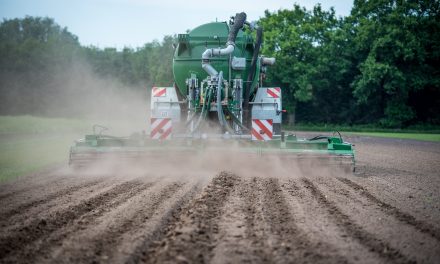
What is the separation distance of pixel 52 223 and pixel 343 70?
37.6 meters

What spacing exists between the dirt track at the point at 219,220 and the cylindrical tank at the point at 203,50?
114 inches

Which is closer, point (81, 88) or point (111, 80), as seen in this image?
point (81, 88)

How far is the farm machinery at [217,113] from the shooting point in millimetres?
9398

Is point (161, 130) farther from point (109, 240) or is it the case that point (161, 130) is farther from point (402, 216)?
point (402, 216)

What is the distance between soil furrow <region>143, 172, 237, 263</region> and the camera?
396 centimetres

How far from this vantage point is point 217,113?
33.5 ft

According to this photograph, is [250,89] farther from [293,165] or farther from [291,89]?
[291,89]

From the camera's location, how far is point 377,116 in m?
40.9

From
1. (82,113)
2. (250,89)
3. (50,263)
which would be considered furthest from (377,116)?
(50,263)

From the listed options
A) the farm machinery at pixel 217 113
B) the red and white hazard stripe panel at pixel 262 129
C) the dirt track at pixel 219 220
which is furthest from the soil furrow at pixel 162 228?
the red and white hazard stripe panel at pixel 262 129

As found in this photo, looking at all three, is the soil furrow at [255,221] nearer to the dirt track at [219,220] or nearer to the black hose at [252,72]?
the dirt track at [219,220]

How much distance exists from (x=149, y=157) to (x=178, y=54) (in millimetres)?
2918

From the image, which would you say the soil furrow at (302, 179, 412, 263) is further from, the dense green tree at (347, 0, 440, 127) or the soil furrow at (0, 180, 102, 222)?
the dense green tree at (347, 0, 440, 127)

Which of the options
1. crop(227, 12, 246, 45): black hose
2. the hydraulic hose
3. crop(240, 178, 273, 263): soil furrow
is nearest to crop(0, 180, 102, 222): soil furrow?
crop(240, 178, 273, 263): soil furrow
